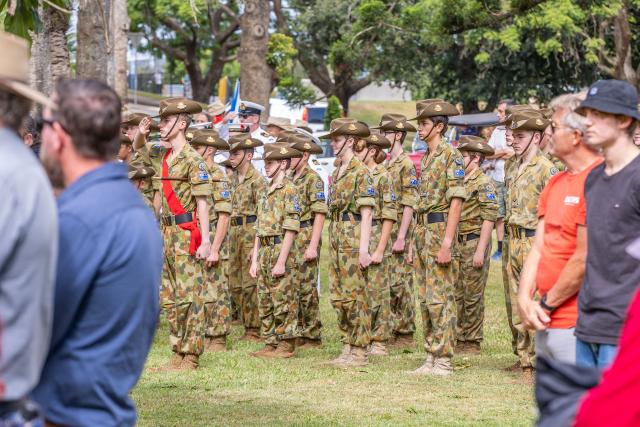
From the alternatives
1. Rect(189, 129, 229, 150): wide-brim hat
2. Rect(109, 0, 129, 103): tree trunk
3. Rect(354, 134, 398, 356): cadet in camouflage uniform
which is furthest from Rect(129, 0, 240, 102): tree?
Rect(354, 134, 398, 356): cadet in camouflage uniform

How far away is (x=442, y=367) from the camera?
10.8 m

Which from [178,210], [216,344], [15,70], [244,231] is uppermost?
[15,70]

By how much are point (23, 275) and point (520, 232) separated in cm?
693

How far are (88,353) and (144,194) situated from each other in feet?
30.1

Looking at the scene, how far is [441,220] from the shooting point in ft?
36.8

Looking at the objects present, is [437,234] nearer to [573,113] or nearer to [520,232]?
[520,232]

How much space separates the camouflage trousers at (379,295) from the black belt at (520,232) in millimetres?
2080

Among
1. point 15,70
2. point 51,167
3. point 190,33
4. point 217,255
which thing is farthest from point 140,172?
point 190,33

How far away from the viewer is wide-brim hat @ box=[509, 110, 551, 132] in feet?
33.0

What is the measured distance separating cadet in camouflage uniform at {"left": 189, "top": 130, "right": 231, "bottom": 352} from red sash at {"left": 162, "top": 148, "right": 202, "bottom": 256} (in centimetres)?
105

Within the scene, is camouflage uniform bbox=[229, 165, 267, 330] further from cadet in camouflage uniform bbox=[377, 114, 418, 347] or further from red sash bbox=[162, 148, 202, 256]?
red sash bbox=[162, 148, 202, 256]

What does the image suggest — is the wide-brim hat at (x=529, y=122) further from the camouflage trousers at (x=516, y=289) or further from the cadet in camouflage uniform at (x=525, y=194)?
the camouflage trousers at (x=516, y=289)

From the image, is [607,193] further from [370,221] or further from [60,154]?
[370,221]

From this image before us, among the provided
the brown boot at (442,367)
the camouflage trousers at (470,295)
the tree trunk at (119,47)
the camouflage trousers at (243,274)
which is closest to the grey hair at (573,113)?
the brown boot at (442,367)
